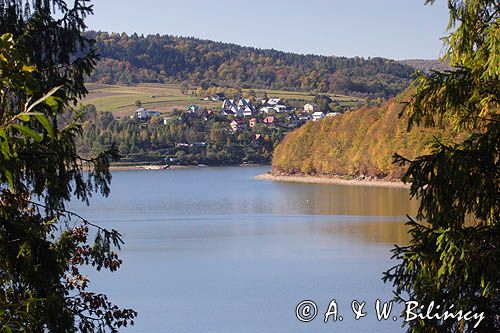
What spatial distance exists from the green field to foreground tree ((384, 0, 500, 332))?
115 meters

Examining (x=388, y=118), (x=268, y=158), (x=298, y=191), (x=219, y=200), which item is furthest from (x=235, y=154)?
(x=219, y=200)

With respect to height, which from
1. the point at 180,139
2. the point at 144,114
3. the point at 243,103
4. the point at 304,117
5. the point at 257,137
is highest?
the point at 243,103

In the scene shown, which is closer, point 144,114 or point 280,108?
point 144,114

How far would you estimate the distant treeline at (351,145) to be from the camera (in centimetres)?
7088

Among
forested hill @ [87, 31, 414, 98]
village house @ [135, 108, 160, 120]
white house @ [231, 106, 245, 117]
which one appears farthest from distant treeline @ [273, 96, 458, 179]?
forested hill @ [87, 31, 414, 98]

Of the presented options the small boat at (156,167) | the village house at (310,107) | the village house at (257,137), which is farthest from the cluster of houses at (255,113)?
the small boat at (156,167)

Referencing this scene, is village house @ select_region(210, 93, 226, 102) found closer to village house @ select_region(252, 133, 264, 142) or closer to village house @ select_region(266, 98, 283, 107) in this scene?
village house @ select_region(266, 98, 283, 107)

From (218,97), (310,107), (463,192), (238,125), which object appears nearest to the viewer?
(463,192)

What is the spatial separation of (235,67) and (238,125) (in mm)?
58681

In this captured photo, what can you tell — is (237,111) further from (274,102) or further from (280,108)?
(274,102)

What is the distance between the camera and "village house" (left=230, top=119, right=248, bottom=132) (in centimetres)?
12310

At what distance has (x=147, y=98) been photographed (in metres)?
132

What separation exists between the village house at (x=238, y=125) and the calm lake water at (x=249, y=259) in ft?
228

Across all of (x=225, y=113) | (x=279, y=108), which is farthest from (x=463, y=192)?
(x=279, y=108)
